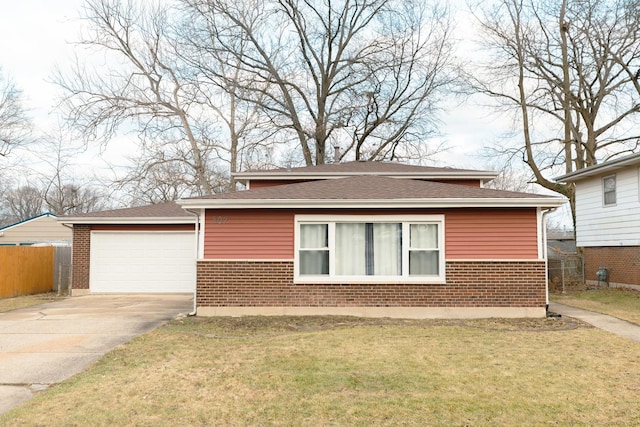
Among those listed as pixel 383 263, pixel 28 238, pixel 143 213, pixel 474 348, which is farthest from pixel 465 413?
pixel 28 238

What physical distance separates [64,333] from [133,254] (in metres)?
7.74

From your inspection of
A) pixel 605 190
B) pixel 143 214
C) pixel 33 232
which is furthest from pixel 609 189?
pixel 33 232

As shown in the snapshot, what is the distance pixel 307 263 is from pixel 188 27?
63.9ft

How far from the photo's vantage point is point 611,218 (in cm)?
1689

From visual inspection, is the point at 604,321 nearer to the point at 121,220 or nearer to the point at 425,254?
the point at 425,254

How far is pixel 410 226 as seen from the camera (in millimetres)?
11055

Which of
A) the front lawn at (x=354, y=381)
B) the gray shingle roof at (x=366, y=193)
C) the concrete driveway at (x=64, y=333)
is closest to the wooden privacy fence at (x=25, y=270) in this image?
the concrete driveway at (x=64, y=333)

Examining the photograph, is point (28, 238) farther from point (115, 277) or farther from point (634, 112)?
point (634, 112)

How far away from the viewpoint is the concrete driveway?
6.27m

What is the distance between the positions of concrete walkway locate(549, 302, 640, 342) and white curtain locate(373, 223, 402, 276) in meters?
4.03

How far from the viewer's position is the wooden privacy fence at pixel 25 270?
16.1m

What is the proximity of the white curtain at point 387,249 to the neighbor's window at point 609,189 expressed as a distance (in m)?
9.89

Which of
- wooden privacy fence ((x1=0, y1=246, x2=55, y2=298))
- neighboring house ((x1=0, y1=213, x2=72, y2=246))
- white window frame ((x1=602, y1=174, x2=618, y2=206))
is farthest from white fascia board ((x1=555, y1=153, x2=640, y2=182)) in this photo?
neighboring house ((x1=0, y1=213, x2=72, y2=246))

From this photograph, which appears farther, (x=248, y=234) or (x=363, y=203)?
(x=248, y=234)
